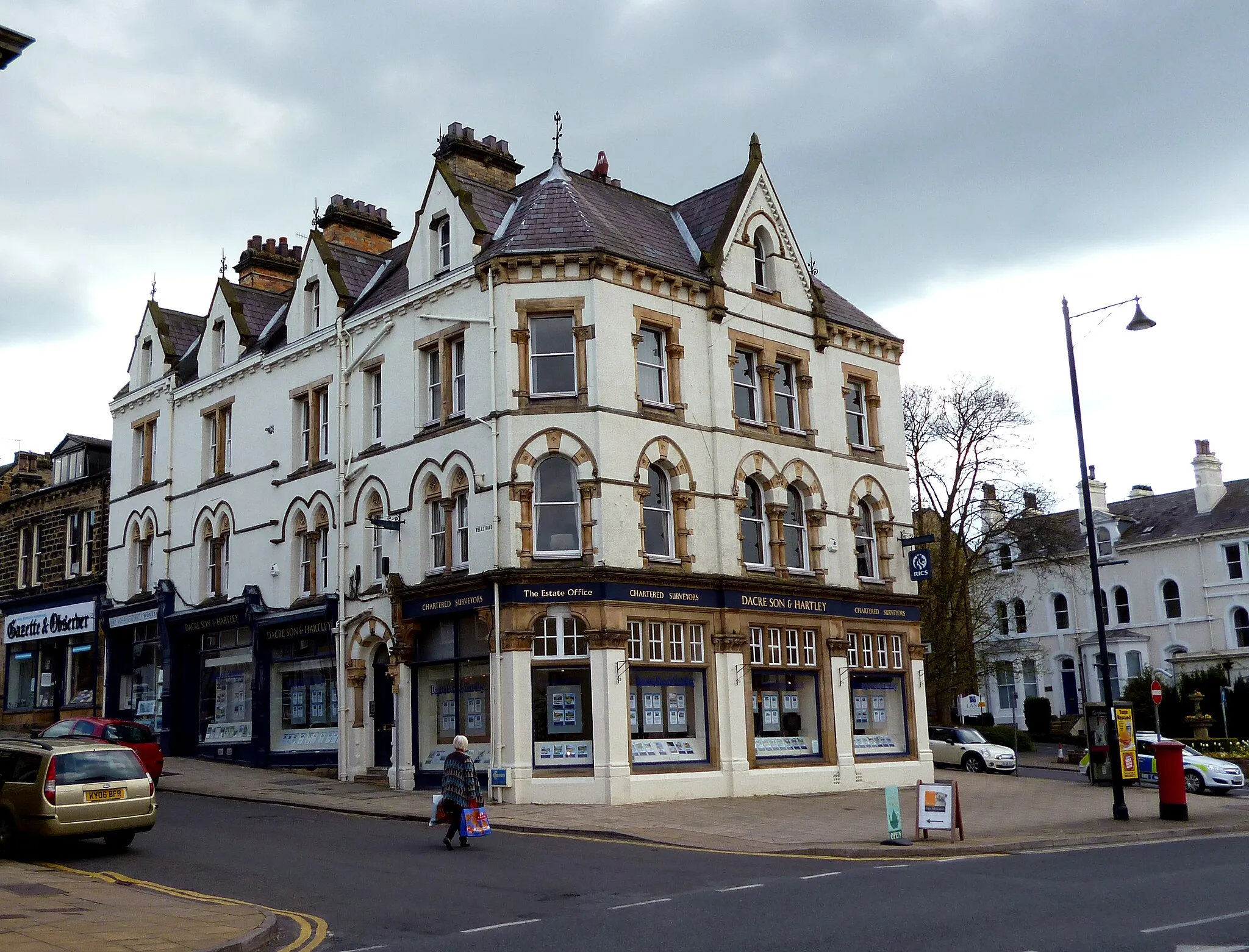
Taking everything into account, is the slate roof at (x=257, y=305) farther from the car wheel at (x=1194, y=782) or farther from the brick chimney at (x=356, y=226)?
the car wheel at (x=1194, y=782)

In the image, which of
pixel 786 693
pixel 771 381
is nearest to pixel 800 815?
pixel 786 693

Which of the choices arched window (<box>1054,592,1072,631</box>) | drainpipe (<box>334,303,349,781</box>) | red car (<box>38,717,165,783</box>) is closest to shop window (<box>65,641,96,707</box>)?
drainpipe (<box>334,303,349,781</box>)

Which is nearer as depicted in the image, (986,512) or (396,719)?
(396,719)

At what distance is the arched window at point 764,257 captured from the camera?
3150 cm

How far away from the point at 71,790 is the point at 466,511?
12.0m

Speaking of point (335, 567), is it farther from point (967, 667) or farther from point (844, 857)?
point (967, 667)

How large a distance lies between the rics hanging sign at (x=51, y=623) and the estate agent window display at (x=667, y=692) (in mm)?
21750

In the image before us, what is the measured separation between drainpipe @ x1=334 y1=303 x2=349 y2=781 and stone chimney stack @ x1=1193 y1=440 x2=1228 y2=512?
4519cm

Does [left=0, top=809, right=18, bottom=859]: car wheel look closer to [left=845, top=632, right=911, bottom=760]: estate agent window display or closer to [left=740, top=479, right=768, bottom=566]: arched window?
[left=740, top=479, right=768, bottom=566]: arched window

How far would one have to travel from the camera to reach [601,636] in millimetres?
25391

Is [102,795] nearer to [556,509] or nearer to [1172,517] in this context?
[556,509]

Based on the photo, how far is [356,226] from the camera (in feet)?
118

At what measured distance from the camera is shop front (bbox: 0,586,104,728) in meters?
39.8

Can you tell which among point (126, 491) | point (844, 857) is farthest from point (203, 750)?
point (844, 857)
